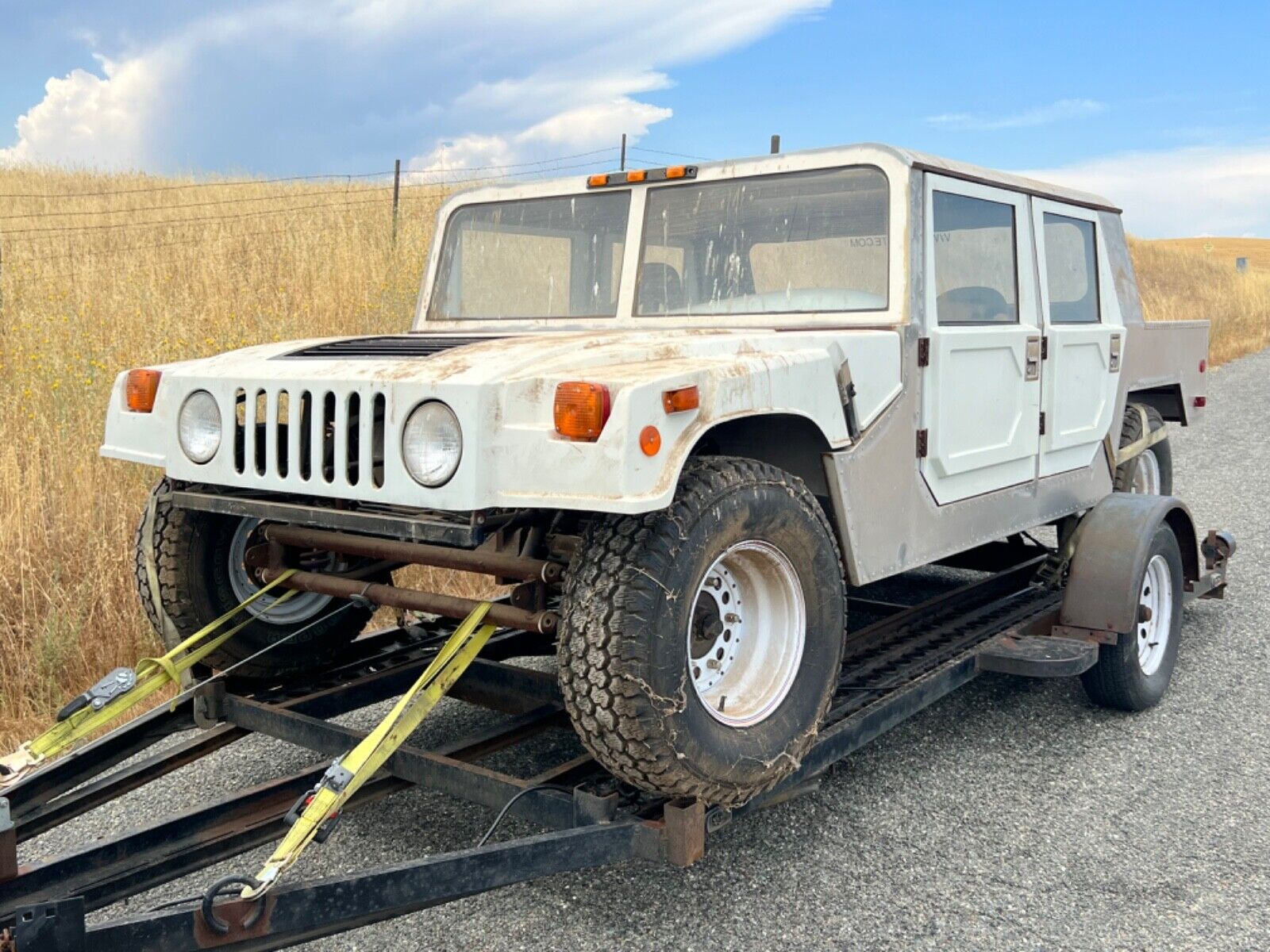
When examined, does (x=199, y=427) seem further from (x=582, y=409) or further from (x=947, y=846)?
(x=947, y=846)

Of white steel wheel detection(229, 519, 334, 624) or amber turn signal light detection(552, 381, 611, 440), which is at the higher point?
amber turn signal light detection(552, 381, 611, 440)

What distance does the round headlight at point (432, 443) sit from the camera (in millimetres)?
2664

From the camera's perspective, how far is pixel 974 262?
4055 mm

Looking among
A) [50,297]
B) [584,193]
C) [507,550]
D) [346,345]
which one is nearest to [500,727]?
[507,550]

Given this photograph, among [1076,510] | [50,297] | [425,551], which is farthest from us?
[50,297]

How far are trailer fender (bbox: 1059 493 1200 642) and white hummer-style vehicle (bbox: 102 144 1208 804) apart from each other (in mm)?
23

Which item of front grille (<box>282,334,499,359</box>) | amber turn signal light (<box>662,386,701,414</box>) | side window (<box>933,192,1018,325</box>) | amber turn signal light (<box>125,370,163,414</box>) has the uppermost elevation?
side window (<box>933,192,1018,325</box>)

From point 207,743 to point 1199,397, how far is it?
5.38m

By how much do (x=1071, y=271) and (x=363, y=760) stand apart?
379cm

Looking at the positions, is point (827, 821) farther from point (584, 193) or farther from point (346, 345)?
point (584, 193)

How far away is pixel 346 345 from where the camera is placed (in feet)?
11.3

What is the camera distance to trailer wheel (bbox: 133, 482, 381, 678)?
3.53m

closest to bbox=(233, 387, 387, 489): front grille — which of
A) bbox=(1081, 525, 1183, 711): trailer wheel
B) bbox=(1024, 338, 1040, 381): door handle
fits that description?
bbox=(1024, 338, 1040, 381): door handle

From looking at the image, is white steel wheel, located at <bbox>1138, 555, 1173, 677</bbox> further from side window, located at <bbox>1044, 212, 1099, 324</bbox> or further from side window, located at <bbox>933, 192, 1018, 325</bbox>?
side window, located at <bbox>933, 192, 1018, 325</bbox>
